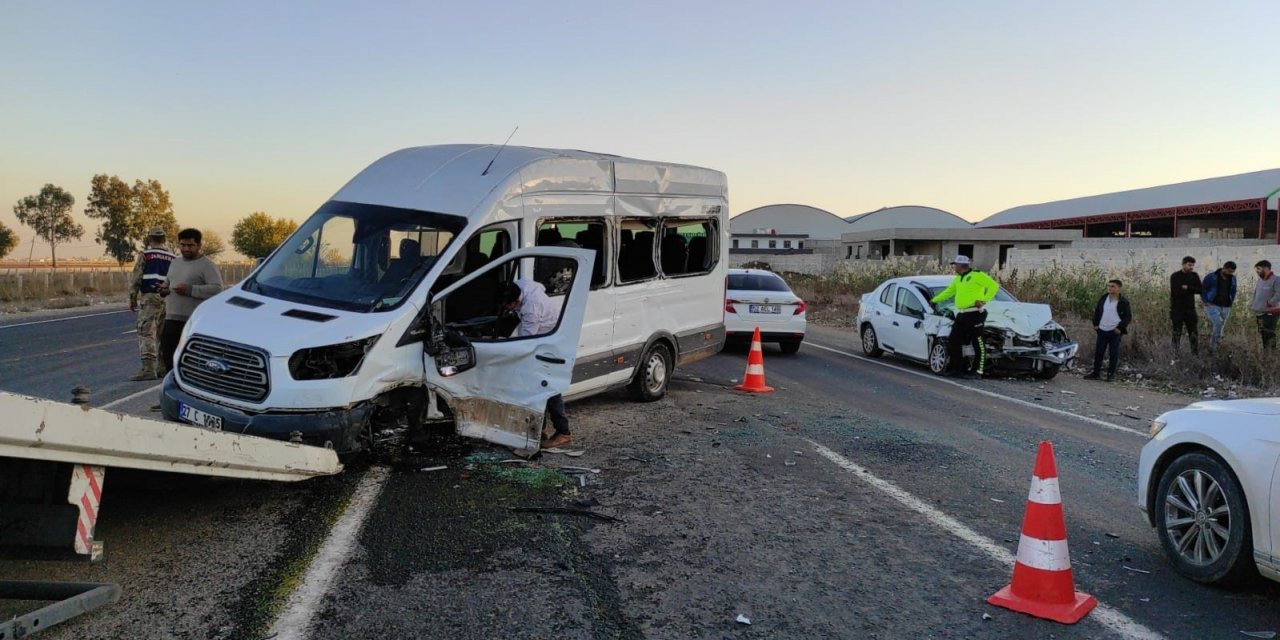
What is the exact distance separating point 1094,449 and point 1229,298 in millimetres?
7957

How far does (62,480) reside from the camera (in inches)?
146

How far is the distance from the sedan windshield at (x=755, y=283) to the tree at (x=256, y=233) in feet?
309

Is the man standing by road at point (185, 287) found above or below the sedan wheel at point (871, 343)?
above

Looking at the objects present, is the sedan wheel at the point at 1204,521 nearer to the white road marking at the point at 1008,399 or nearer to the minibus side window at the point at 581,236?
the white road marking at the point at 1008,399

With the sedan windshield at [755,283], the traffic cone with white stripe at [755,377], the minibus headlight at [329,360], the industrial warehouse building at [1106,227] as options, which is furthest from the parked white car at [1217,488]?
the industrial warehouse building at [1106,227]

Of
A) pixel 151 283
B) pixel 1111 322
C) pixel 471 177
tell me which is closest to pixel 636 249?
pixel 471 177

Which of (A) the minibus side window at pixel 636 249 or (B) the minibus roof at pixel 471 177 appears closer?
(B) the minibus roof at pixel 471 177

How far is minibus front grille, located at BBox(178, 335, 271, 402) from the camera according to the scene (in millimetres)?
5668

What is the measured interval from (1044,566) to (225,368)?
516cm

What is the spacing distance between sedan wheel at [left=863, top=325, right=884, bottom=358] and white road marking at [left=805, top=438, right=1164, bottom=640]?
25.6ft

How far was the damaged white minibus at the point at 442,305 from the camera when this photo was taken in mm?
5762

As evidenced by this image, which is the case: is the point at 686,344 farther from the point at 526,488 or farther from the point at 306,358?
the point at 306,358

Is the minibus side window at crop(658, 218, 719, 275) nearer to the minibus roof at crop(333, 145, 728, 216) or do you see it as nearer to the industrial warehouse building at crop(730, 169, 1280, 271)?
the minibus roof at crop(333, 145, 728, 216)

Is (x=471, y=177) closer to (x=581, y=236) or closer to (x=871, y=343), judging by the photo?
(x=581, y=236)
